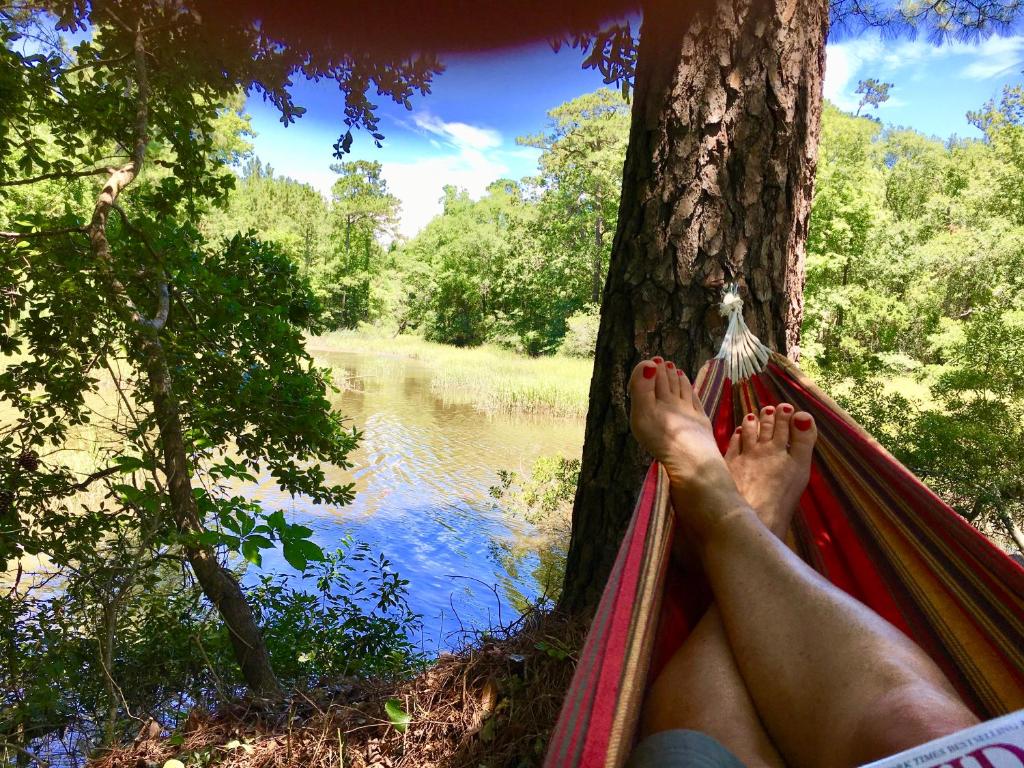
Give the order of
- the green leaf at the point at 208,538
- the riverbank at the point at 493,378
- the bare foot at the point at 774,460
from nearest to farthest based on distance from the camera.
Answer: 1. the bare foot at the point at 774,460
2. the green leaf at the point at 208,538
3. the riverbank at the point at 493,378

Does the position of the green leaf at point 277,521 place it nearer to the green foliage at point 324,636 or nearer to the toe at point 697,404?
the green foliage at point 324,636

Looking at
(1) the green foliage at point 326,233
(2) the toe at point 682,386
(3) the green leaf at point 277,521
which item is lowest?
(3) the green leaf at point 277,521

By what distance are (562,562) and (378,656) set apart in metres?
2.26

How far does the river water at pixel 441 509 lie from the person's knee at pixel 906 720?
4.71 feet

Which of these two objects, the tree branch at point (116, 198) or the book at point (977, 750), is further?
the tree branch at point (116, 198)

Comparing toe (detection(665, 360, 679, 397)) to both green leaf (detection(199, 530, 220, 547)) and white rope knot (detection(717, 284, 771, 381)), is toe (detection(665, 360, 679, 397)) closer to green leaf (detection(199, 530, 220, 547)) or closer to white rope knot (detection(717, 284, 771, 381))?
white rope knot (detection(717, 284, 771, 381))

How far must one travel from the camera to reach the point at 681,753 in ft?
1.83

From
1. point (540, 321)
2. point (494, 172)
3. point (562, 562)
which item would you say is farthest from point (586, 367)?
point (494, 172)

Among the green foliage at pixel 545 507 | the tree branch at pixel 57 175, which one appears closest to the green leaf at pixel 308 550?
the tree branch at pixel 57 175

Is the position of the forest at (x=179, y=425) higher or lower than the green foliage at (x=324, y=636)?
higher

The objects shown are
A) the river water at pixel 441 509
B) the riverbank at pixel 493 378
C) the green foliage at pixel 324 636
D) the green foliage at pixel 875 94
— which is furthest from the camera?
the green foliage at pixel 875 94

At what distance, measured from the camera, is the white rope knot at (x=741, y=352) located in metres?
1.26

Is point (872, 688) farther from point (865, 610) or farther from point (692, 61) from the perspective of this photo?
point (692, 61)

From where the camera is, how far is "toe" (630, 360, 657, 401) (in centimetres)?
121
